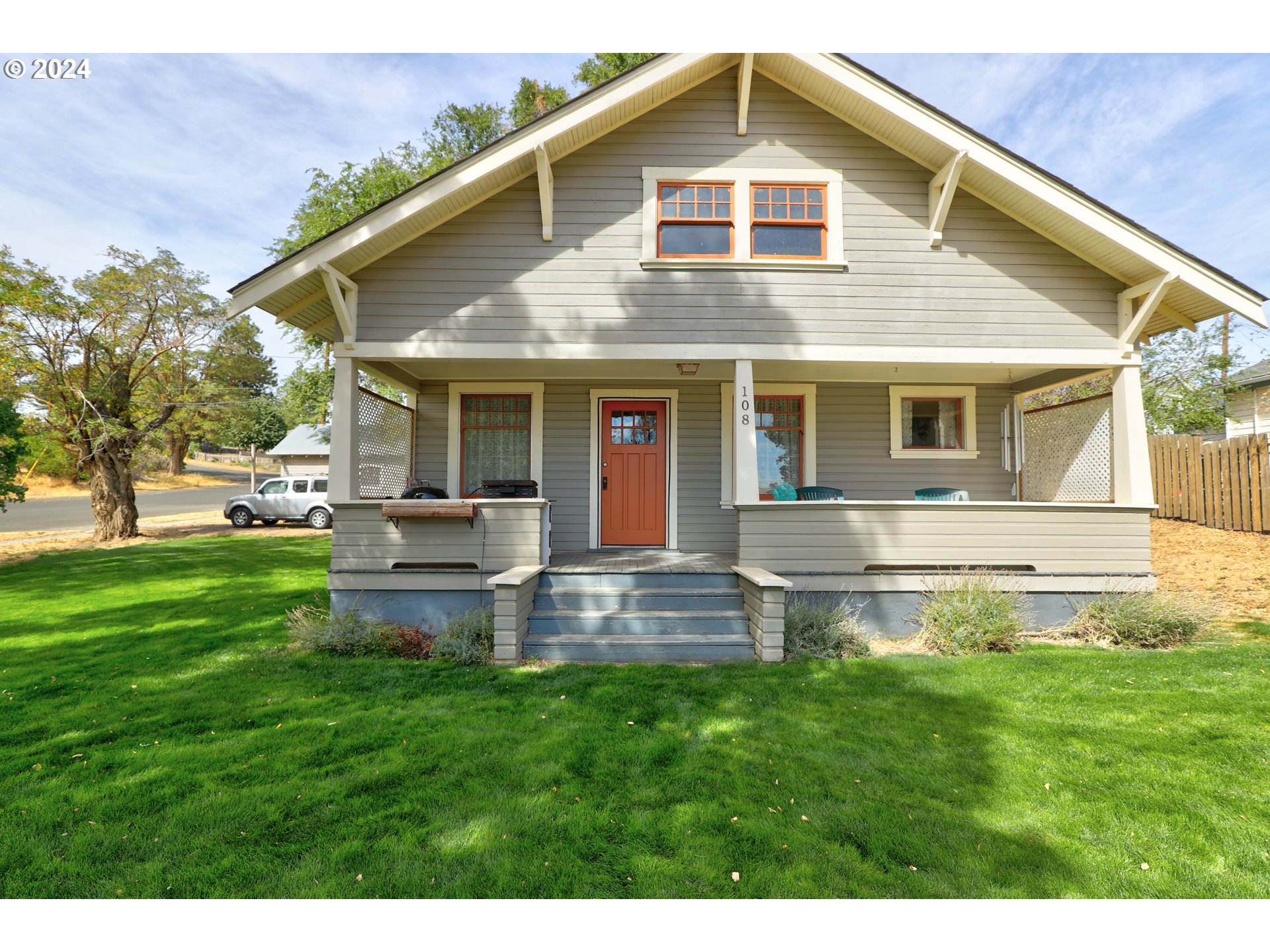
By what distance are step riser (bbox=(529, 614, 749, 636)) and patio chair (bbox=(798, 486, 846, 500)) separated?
253 centimetres

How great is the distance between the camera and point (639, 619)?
5.58 meters

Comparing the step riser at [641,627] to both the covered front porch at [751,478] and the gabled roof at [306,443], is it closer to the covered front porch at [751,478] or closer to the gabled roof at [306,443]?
the covered front porch at [751,478]

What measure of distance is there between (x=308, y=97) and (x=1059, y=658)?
14411mm

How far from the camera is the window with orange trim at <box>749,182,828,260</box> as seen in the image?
6648mm

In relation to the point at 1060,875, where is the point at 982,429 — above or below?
above

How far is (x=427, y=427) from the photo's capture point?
8.13 metres

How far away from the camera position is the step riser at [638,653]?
17.3ft

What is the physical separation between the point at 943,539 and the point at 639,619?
3571 millimetres

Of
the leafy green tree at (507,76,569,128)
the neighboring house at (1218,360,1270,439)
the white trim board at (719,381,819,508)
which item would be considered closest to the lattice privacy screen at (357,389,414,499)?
the white trim board at (719,381,819,508)

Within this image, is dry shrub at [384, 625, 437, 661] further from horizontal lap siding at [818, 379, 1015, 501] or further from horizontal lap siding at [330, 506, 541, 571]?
horizontal lap siding at [818, 379, 1015, 501]

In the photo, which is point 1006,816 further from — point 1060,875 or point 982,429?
point 982,429

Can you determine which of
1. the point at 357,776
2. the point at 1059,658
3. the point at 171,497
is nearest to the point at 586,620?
the point at 357,776

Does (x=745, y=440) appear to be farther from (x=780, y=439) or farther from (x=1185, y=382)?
(x=1185, y=382)

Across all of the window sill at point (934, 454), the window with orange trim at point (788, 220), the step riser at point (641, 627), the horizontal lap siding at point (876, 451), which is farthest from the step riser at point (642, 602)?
the window with orange trim at point (788, 220)
